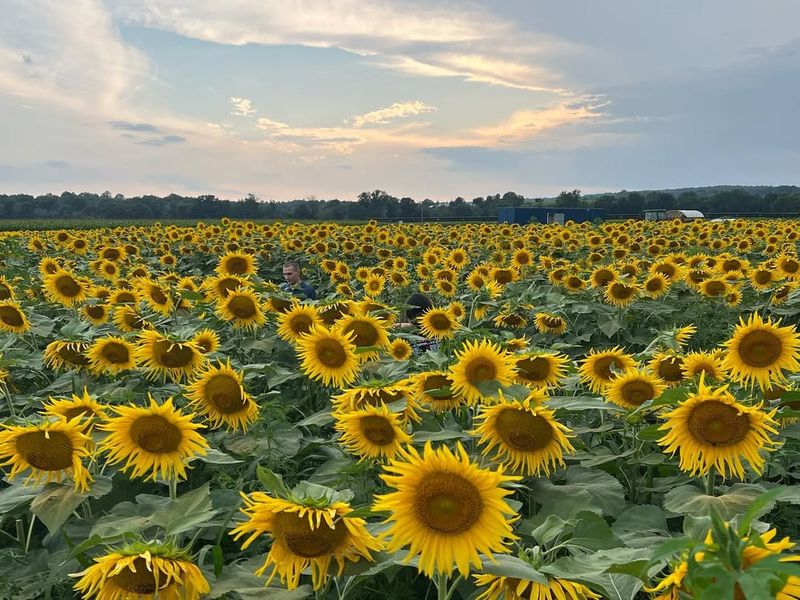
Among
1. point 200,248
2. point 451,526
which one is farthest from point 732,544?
point 200,248

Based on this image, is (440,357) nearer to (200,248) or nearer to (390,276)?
(390,276)

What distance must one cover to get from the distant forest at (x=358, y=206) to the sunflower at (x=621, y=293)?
99.3 feet

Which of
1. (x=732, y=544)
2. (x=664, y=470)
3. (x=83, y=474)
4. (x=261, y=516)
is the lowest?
(x=664, y=470)

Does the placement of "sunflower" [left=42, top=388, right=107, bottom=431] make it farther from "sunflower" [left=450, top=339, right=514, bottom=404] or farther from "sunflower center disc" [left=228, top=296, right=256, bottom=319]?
"sunflower center disc" [left=228, top=296, right=256, bottom=319]

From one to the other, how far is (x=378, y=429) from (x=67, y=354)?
2605 mm

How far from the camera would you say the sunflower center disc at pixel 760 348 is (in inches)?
118

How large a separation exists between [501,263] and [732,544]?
413 inches

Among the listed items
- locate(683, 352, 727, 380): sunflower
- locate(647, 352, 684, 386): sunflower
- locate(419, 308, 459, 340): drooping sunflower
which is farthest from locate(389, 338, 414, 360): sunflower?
locate(683, 352, 727, 380): sunflower

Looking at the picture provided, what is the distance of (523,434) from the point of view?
2.52m

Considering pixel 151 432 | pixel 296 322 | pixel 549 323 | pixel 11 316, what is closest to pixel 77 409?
pixel 151 432

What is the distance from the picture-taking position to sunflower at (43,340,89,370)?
4.19 meters

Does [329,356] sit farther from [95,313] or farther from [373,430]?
[95,313]

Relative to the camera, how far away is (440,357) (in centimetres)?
360

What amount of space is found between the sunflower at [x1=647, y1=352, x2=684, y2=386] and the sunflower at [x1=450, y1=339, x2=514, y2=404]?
3.25ft
